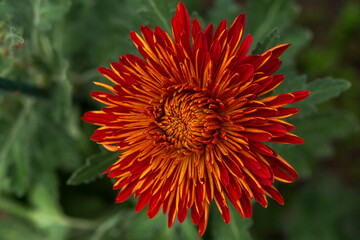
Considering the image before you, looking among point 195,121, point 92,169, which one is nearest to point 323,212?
point 195,121

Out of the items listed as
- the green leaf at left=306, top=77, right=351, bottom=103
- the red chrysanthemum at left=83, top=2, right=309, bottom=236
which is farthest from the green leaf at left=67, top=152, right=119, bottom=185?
the green leaf at left=306, top=77, right=351, bottom=103

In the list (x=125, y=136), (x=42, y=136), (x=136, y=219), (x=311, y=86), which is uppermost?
(x=42, y=136)

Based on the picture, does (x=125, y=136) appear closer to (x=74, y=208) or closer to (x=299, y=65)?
(x=74, y=208)

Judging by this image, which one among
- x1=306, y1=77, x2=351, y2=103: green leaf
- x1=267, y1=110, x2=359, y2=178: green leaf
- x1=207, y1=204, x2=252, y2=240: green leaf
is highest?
x1=306, y1=77, x2=351, y2=103: green leaf

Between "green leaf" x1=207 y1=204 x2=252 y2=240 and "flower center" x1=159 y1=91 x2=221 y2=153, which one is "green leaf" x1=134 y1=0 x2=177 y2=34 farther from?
"green leaf" x1=207 y1=204 x2=252 y2=240

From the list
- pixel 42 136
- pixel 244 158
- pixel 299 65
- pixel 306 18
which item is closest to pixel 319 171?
pixel 299 65

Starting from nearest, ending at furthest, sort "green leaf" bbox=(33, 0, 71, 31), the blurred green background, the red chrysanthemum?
the red chrysanthemum → the blurred green background → "green leaf" bbox=(33, 0, 71, 31)

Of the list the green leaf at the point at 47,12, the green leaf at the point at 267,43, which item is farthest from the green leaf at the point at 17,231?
the green leaf at the point at 267,43
